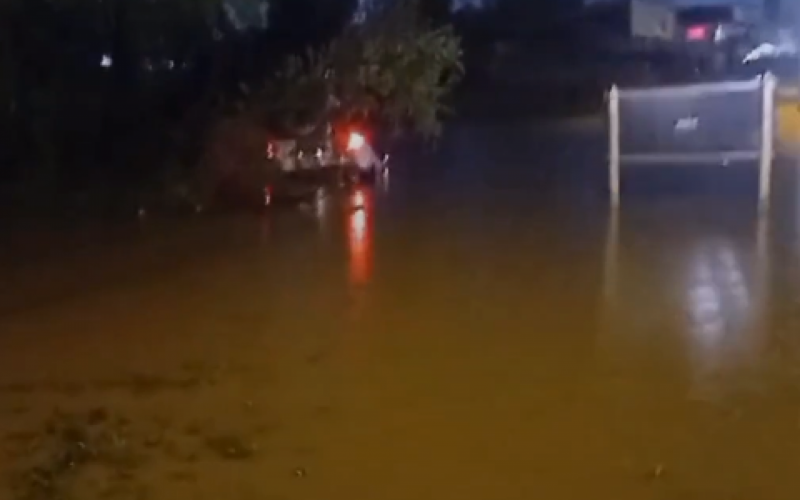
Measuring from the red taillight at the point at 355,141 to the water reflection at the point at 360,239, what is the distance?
1197 millimetres

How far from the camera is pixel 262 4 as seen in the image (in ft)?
75.4

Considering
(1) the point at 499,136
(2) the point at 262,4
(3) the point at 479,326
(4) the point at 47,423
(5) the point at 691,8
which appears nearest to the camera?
(4) the point at 47,423

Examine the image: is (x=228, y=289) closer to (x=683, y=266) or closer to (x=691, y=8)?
(x=683, y=266)

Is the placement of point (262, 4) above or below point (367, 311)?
above

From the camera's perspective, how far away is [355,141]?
21.0m

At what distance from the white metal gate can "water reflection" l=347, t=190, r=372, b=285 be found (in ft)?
9.93

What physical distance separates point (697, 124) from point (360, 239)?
180 inches

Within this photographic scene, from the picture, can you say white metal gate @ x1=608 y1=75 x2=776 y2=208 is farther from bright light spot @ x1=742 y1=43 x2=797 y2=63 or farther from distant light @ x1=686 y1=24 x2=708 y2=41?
distant light @ x1=686 y1=24 x2=708 y2=41

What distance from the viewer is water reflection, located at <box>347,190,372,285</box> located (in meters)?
13.2

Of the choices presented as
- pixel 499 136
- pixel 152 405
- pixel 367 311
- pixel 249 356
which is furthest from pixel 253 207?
pixel 499 136

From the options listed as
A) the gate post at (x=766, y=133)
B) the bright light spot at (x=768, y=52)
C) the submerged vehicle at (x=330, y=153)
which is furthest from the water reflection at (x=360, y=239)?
the bright light spot at (x=768, y=52)

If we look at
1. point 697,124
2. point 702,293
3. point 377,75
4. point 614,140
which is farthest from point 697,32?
point 702,293

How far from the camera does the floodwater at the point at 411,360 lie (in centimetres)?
727

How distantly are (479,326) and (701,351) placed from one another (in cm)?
173
